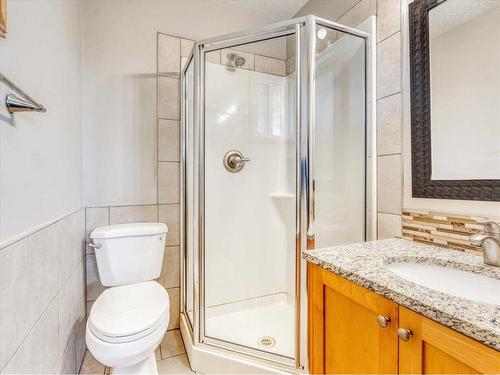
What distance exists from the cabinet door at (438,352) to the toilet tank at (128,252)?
4.46 ft

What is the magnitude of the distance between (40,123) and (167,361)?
143 cm

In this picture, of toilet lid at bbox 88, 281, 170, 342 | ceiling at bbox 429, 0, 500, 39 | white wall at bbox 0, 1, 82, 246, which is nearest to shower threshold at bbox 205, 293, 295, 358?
toilet lid at bbox 88, 281, 170, 342

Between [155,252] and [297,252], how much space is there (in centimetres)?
88

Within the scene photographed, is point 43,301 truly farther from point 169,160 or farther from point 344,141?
point 344,141

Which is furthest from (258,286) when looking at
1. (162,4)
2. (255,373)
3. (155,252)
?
(162,4)

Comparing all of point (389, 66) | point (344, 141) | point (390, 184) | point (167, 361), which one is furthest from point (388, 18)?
point (167, 361)

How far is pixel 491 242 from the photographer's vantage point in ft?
2.78

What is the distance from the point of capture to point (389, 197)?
132 centimetres

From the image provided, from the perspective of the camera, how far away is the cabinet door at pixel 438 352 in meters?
0.52

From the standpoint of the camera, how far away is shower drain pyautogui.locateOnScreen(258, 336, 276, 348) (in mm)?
1502

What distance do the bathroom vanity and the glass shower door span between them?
A: 72 centimetres

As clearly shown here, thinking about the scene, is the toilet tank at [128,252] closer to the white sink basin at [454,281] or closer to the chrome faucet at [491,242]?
the white sink basin at [454,281]

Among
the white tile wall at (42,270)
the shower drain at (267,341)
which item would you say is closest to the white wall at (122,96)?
the white tile wall at (42,270)

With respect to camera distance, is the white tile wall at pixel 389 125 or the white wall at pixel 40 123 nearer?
the white wall at pixel 40 123
